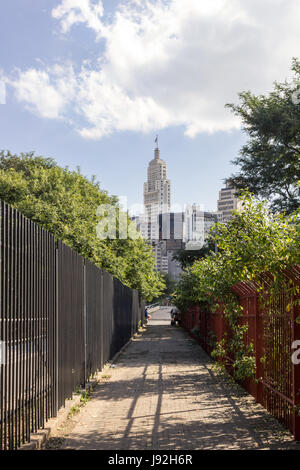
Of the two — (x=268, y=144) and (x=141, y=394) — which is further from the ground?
(x=268, y=144)

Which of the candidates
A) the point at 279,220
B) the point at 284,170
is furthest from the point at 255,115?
the point at 279,220

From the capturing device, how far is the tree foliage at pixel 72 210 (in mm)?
25203

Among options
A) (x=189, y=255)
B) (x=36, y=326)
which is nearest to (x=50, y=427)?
(x=36, y=326)

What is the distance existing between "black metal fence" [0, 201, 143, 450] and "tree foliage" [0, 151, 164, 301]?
46.1ft

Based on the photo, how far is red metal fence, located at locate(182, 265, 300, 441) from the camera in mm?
6922

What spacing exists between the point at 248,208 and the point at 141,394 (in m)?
4.69

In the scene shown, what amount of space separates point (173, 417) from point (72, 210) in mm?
20515

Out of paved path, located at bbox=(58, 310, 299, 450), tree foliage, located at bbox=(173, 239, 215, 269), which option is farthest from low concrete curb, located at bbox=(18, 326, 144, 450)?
tree foliage, located at bbox=(173, 239, 215, 269)

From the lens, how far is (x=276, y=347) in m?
8.20

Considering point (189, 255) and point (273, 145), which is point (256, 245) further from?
point (189, 255)

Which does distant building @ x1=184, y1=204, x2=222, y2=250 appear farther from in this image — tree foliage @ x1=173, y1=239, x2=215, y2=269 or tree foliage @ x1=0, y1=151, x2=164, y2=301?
tree foliage @ x1=0, y1=151, x2=164, y2=301

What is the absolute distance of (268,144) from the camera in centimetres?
2294

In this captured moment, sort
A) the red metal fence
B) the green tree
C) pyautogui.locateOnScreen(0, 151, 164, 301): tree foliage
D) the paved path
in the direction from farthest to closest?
1. pyautogui.locateOnScreen(0, 151, 164, 301): tree foliage
2. the green tree
3. the red metal fence
4. the paved path
